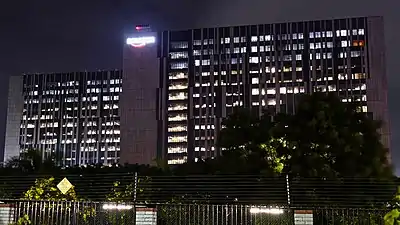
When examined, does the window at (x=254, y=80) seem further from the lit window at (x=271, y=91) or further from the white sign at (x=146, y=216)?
the white sign at (x=146, y=216)

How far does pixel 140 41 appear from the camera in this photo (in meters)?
65.7

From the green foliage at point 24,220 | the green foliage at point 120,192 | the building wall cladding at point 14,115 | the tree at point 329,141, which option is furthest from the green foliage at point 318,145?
the building wall cladding at point 14,115

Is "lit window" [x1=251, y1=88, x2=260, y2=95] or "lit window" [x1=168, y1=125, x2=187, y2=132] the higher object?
"lit window" [x1=251, y1=88, x2=260, y2=95]

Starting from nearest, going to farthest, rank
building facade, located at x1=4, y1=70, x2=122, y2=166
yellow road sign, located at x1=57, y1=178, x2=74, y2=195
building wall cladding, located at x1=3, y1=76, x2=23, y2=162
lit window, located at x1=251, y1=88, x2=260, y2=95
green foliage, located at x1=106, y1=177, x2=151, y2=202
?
green foliage, located at x1=106, y1=177, x2=151, y2=202 < yellow road sign, located at x1=57, y1=178, x2=74, y2=195 < lit window, located at x1=251, y1=88, x2=260, y2=95 < building facade, located at x1=4, y1=70, x2=122, y2=166 < building wall cladding, located at x1=3, y1=76, x2=23, y2=162

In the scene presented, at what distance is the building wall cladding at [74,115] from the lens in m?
82.4

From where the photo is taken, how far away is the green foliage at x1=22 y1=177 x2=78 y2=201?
12725mm

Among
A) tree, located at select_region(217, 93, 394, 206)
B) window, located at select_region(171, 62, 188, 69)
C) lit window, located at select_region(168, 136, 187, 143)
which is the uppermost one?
window, located at select_region(171, 62, 188, 69)

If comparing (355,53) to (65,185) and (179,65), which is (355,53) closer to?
(179,65)

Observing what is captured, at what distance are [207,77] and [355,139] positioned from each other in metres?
51.6

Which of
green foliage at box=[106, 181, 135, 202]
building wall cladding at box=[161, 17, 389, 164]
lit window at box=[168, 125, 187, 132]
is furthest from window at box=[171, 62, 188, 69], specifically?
green foliage at box=[106, 181, 135, 202]

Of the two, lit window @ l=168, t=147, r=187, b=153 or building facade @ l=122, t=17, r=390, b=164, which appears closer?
building facade @ l=122, t=17, r=390, b=164

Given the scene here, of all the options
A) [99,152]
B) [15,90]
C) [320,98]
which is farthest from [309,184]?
[15,90]

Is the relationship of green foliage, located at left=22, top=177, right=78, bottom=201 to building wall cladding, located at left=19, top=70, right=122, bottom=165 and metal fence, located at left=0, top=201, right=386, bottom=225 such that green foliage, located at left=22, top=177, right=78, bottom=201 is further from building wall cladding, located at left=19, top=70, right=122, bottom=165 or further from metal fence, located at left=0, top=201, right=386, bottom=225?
building wall cladding, located at left=19, top=70, right=122, bottom=165

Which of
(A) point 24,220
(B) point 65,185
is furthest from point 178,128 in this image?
(A) point 24,220
